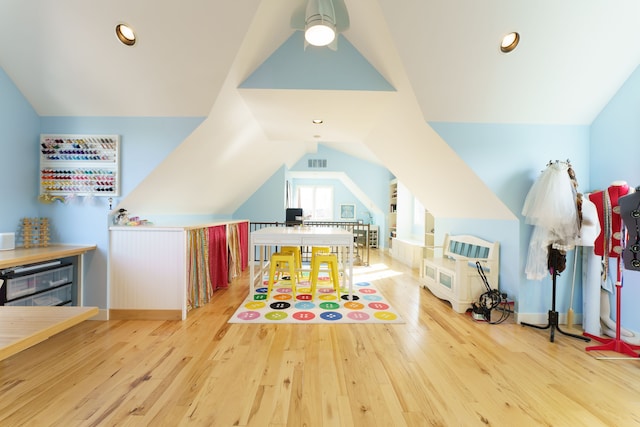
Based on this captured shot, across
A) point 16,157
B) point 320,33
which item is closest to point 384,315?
point 320,33

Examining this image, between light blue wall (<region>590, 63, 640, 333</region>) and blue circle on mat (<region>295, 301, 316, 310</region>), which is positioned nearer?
light blue wall (<region>590, 63, 640, 333</region>)

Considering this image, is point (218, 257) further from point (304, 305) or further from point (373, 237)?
point (373, 237)

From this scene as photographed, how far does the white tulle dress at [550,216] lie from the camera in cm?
252

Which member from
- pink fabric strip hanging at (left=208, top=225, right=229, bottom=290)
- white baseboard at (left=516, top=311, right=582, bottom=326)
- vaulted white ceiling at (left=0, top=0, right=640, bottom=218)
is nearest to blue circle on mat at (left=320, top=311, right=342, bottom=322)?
pink fabric strip hanging at (left=208, top=225, right=229, bottom=290)

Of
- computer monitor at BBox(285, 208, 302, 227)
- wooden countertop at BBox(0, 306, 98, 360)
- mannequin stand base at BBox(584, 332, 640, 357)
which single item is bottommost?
mannequin stand base at BBox(584, 332, 640, 357)

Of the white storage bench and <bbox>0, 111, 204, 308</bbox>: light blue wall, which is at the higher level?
<bbox>0, 111, 204, 308</bbox>: light blue wall

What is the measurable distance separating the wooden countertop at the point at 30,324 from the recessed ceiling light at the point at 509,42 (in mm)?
3298

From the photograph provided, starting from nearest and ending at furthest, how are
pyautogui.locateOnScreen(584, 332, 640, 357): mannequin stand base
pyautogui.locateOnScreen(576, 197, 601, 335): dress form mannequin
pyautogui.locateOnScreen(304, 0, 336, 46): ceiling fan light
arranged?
pyautogui.locateOnScreen(304, 0, 336, 46): ceiling fan light → pyautogui.locateOnScreen(584, 332, 640, 357): mannequin stand base → pyautogui.locateOnScreen(576, 197, 601, 335): dress form mannequin

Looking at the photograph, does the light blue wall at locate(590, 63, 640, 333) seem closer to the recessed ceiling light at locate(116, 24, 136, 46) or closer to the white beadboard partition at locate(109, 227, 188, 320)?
the white beadboard partition at locate(109, 227, 188, 320)

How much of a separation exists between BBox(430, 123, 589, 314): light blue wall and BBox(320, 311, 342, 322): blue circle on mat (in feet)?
6.25

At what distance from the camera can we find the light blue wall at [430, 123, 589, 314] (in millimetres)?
2955

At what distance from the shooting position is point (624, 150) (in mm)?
2604

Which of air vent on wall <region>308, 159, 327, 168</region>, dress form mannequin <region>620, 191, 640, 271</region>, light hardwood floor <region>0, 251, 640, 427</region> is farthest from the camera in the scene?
air vent on wall <region>308, 159, 327, 168</region>

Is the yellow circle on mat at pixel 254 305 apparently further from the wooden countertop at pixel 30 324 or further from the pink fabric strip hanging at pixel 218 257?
the wooden countertop at pixel 30 324
